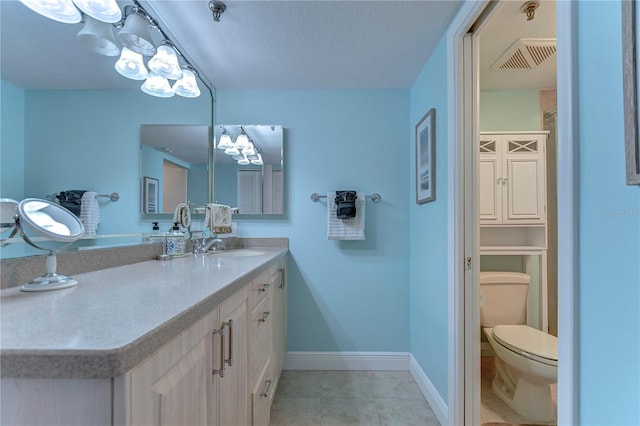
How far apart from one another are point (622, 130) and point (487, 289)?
5.63 ft

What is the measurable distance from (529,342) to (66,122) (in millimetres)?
2469

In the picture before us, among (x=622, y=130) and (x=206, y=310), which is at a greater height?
(x=622, y=130)

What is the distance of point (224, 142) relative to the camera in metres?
2.13

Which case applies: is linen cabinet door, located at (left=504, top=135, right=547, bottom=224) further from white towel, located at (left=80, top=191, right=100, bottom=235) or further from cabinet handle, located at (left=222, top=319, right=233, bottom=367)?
white towel, located at (left=80, top=191, right=100, bottom=235)

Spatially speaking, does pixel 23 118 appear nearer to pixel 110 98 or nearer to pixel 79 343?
pixel 110 98

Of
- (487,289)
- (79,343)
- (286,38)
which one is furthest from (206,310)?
(487,289)

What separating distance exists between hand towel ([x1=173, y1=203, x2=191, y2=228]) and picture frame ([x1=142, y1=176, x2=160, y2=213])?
0.47 ft

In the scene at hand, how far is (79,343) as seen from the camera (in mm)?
424

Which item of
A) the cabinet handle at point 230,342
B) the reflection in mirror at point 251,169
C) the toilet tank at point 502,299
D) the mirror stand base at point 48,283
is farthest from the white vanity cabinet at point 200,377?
the toilet tank at point 502,299

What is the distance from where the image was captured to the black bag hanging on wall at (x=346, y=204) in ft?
6.57

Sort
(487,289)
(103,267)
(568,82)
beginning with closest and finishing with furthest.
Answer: (568,82) → (103,267) → (487,289)

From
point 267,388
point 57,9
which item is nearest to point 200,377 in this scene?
point 267,388

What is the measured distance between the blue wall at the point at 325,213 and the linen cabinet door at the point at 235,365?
1090 millimetres

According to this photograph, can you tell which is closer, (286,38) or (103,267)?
(103,267)
